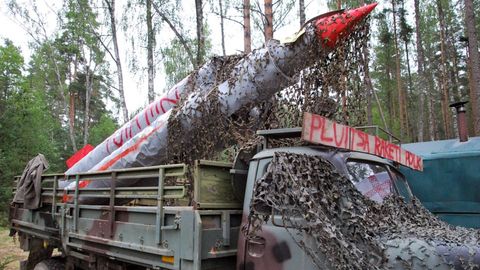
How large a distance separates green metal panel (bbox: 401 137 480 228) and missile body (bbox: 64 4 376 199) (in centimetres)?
394

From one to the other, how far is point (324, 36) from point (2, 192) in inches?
672

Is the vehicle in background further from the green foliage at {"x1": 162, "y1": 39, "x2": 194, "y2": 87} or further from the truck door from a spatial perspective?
the green foliage at {"x1": 162, "y1": 39, "x2": 194, "y2": 87}

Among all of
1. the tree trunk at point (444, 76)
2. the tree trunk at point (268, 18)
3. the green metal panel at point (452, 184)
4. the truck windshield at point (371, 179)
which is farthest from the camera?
the tree trunk at point (444, 76)

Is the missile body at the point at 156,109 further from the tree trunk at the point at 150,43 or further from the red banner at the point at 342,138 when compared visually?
the tree trunk at the point at 150,43

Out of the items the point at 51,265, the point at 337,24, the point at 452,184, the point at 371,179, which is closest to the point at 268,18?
the point at 452,184

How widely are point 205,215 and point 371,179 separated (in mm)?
1393

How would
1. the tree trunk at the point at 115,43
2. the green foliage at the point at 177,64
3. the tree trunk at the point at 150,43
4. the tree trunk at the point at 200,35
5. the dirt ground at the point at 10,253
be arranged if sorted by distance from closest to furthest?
the dirt ground at the point at 10,253 → the tree trunk at the point at 200,35 → the tree trunk at the point at 150,43 → the tree trunk at the point at 115,43 → the green foliage at the point at 177,64

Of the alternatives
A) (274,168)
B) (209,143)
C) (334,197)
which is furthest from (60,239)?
(334,197)

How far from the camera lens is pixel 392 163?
13.7 feet

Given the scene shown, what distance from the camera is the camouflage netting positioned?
8.73 ft

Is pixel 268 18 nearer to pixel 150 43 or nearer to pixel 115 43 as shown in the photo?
pixel 150 43

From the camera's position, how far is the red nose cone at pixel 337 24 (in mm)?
4344

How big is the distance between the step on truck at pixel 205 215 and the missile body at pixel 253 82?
0.51 m

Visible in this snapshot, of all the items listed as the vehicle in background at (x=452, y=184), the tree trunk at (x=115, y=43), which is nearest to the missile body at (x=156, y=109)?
the vehicle in background at (x=452, y=184)
